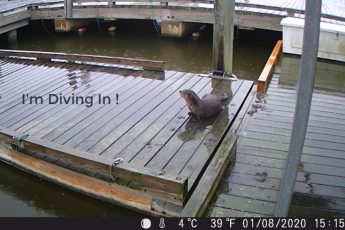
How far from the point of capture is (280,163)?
346 centimetres

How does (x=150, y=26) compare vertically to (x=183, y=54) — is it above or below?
above

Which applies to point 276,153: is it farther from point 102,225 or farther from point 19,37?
point 19,37

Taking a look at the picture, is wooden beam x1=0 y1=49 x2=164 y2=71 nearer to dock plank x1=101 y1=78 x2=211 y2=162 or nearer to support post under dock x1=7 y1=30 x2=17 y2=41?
dock plank x1=101 y1=78 x2=211 y2=162

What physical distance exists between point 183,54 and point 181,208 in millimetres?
7518

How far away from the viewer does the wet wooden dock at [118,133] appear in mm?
3090

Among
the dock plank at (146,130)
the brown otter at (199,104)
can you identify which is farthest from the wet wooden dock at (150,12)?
the brown otter at (199,104)

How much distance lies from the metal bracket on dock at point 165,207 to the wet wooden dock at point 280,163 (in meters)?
0.26

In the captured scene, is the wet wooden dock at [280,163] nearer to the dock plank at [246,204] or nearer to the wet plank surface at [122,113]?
the dock plank at [246,204]

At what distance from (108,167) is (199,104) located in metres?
1.44

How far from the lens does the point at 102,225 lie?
3.17 meters

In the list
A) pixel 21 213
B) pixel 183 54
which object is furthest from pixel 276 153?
pixel 183 54

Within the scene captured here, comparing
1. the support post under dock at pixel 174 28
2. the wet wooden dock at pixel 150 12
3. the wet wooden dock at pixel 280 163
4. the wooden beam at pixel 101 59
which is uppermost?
the wet wooden dock at pixel 150 12

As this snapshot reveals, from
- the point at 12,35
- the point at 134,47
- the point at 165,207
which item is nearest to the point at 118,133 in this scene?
the point at 165,207

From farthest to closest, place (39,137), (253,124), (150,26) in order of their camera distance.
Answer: (150,26), (253,124), (39,137)
